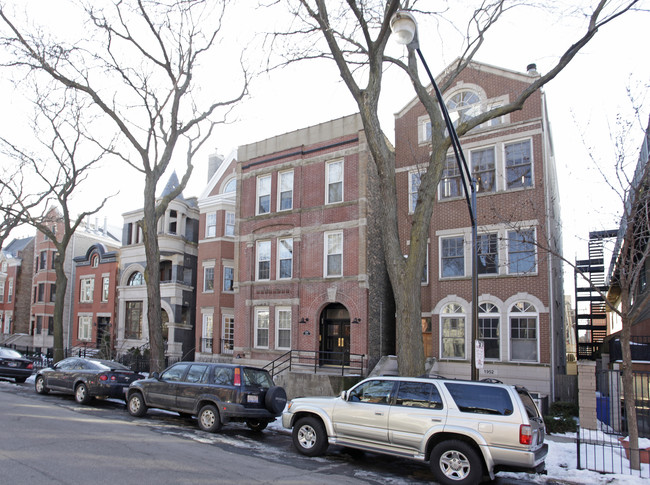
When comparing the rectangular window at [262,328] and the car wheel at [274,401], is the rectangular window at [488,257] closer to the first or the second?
the car wheel at [274,401]

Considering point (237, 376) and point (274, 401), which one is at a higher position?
point (237, 376)

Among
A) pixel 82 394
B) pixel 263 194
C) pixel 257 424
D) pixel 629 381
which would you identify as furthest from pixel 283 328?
pixel 629 381

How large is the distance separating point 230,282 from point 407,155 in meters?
12.5

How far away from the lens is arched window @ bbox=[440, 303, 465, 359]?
1903cm

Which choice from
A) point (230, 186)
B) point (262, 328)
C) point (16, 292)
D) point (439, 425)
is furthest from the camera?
point (16, 292)

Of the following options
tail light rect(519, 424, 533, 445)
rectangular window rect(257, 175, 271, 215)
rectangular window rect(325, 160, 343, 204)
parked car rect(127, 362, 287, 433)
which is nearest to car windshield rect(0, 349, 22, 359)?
parked car rect(127, 362, 287, 433)

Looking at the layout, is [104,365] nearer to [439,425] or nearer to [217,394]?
[217,394]

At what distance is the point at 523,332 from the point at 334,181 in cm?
958

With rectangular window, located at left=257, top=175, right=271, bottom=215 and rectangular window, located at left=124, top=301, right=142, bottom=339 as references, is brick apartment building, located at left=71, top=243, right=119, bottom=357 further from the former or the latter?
rectangular window, located at left=257, top=175, right=271, bottom=215

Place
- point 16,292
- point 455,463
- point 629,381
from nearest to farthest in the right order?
point 455,463
point 629,381
point 16,292

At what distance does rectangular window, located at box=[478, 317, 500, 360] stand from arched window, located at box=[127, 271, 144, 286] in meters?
22.9

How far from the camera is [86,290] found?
3803 cm

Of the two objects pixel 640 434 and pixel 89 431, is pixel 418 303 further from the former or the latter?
pixel 89 431

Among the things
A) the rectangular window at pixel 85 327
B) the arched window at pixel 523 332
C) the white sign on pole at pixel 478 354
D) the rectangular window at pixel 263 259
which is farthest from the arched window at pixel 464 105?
the rectangular window at pixel 85 327
